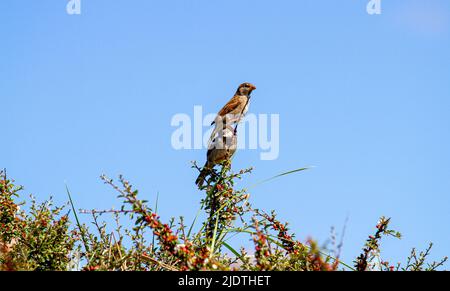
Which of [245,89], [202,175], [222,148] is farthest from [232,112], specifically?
[202,175]

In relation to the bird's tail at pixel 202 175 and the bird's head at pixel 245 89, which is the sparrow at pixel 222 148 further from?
the bird's head at pixel 245 89

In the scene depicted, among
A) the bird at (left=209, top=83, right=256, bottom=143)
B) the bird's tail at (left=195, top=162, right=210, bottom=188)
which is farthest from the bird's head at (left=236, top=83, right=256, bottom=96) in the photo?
the bird's tail at (left=195, top=162, right=210, bottom=188)

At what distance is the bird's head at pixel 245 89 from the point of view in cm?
781

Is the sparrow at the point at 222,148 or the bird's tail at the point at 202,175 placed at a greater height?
the sparrow at the point at 222,148

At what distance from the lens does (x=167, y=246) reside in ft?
11.2

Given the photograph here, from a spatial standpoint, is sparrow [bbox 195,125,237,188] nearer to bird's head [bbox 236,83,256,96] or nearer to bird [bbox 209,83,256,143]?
bird [bbox 209,83,256,143]

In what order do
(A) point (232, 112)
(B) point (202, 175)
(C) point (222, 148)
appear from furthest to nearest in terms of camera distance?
(A) point (232, 112), (C) point (222, 148), (B) point (202, 175)

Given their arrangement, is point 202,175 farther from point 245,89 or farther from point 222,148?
point 245,89

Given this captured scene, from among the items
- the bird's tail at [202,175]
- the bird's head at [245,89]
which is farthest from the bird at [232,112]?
the bird's tail at [202,175]

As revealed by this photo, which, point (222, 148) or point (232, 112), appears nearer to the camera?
point (222, 148)

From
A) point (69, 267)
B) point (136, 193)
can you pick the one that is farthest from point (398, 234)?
point (69, 267)

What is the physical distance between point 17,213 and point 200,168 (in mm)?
1643

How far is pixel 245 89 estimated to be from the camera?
783 cm
